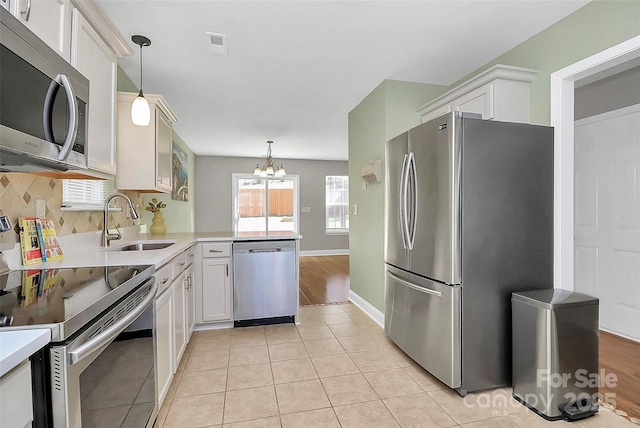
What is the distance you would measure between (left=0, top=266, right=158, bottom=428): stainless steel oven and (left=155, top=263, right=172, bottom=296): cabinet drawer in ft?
0.58

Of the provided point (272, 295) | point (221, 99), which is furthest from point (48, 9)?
point (272, 295)

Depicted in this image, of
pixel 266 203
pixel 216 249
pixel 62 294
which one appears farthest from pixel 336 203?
pixel 62 294

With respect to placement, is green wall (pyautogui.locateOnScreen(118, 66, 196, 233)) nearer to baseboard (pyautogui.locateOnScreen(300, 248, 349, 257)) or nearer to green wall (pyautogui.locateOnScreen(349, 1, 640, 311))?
green wall (pyautogui.locateOnScreen(349, 1, 640, 311))

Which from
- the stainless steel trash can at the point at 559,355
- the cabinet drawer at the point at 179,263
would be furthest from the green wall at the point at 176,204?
the stainless steel trash can at the point at 559,355

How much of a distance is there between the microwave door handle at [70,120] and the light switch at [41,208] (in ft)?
2.54

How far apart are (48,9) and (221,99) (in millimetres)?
2280

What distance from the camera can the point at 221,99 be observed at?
3605 millimetres

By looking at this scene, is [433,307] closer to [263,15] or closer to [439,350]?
[439,350]

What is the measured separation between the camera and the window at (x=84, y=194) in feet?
6.66

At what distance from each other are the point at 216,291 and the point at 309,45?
90.5 inches

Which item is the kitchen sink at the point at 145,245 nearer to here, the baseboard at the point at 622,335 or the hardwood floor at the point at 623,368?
the hardwood floor at the point at 623,368

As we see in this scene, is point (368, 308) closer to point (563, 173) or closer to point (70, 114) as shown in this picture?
point (563, 173)

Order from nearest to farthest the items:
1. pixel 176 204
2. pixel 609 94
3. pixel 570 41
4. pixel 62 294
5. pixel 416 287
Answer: pixel 62 294 < pixel 570 41 < pixel 416 287 < pixel 609 94 < pixel 176 204

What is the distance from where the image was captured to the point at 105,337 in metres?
1.00
